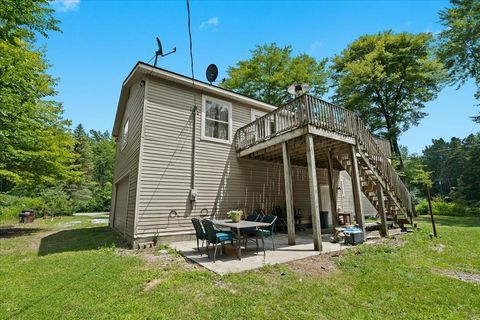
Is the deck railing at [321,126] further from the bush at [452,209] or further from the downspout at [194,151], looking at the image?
the bush at [452,209]

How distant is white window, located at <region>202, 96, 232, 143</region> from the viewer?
9086 mm

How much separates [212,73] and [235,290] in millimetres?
9207

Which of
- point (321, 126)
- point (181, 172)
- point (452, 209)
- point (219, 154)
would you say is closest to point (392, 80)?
point (452, 209)

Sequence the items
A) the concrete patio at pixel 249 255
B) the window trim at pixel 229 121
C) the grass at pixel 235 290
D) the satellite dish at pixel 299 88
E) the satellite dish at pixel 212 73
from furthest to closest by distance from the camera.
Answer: the satellite dish at pixel 212 73, the window trim at pixel 229 121, the satellite dish at pixel 299 88, the concrete patio at pixel 249 255, the grass at pixel 235 290

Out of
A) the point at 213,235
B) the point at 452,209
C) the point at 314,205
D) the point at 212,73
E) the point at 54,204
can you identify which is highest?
the point at 212,73

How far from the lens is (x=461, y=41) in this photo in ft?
57.7

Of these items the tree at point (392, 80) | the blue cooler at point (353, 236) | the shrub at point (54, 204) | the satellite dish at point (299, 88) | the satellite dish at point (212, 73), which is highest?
the tree at point (392, 80)

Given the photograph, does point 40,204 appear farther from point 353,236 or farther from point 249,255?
point 353,236

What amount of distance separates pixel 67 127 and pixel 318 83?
851 inches

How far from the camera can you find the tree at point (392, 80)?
1908 cm

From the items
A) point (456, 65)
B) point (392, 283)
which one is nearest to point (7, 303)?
point (392, 283)

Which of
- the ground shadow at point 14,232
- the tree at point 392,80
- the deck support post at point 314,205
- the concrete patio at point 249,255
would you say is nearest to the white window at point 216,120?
the deck support post at point 314,205

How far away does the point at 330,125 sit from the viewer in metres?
7.23

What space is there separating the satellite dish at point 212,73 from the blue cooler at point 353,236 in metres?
8.18
